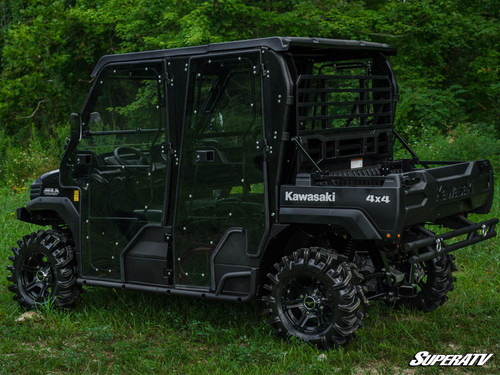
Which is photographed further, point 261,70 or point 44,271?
point 44,271

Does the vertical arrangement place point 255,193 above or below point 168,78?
below

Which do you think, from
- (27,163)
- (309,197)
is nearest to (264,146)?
(309,197)

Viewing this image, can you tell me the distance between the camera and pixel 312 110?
5832 mm

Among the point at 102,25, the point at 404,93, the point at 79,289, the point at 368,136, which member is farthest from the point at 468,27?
the point at 79,289

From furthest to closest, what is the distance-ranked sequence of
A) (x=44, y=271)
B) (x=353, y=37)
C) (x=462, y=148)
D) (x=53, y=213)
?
(x=353, y=37) → (x=462, y=148) → (x=53, y=213) → (x=44, y=271)

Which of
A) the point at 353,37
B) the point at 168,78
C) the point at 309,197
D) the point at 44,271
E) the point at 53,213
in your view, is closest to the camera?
the point at 309,197

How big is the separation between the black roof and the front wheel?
1.44 metres

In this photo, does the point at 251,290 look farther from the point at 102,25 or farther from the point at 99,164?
the point at 102,25

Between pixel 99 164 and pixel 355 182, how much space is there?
2117mm

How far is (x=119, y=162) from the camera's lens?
593cm

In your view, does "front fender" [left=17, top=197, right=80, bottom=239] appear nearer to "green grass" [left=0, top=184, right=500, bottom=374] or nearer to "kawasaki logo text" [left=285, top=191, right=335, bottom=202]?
"green grass" [left=0, top=184, right=500, bottom=374]

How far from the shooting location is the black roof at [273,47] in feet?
16.6

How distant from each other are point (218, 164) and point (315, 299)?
1.23 metres

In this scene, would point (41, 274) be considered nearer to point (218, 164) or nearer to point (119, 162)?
point (119, 162)
